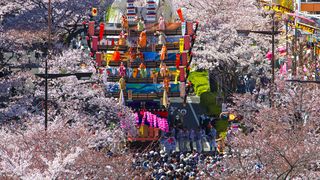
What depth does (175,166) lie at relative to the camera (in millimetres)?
29219

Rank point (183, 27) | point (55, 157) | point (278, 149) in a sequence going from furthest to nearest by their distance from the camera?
1. point (183, 27)
2. point (278, 149)
3. point (55, 157)

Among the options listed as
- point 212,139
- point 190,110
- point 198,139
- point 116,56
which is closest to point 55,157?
point 212,139

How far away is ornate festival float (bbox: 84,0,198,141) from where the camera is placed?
3962 cm

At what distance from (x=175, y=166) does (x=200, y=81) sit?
24.3 m

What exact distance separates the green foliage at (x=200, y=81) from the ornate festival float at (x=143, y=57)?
32.4 ft

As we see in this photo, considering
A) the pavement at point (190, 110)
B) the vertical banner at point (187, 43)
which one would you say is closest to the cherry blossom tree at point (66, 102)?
the vertical banner at point (187, 43)

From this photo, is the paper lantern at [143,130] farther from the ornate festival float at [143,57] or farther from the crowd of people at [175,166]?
the crowd of people at [175,166]

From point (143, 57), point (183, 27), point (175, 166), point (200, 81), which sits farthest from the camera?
point (200, 81)

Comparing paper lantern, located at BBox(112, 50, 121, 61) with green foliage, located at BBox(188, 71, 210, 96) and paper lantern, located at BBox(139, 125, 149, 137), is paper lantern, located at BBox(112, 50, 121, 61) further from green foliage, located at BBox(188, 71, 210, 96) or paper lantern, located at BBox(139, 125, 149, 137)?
green foliage, located at BBox(188, 71, 210, 96)

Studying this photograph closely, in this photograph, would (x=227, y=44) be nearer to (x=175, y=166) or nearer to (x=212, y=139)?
(x=212, y=139)

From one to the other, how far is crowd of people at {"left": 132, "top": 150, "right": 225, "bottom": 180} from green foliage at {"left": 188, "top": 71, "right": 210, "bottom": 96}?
17546mm

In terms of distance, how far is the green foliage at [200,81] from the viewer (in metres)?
50.7

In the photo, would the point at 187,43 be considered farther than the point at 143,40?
No

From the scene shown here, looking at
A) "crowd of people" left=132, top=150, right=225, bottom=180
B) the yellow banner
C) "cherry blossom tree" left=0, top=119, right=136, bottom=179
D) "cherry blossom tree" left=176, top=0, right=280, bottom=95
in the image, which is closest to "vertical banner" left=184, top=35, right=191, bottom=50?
"cherry blossom tree" left=176, top=0, right=280, bottom=95
